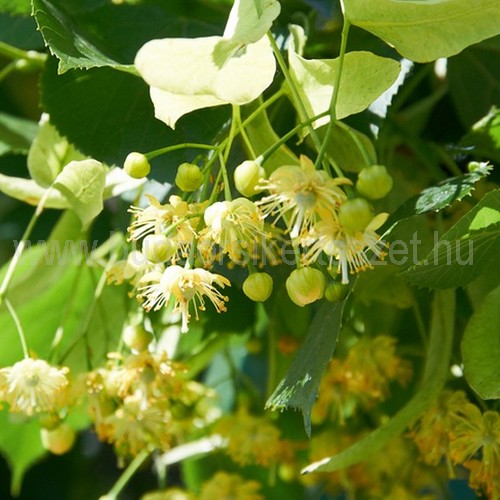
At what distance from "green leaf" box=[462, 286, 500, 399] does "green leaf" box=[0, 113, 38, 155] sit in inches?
19.4

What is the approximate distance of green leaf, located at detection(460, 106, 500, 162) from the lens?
2.79 feet

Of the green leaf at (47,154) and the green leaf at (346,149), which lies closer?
the green leaf at (346,149)

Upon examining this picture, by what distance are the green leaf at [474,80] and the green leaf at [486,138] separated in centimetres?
10

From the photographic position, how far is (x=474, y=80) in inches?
37.9

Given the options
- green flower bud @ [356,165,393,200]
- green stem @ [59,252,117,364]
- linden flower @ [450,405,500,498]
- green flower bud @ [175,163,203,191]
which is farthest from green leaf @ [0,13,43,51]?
linden flower @ [450,405,500,498]

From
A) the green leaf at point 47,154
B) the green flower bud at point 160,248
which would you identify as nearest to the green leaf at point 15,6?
the green leaf at point 47,154

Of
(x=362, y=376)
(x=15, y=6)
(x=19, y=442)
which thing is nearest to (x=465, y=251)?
(x=362, y=376)

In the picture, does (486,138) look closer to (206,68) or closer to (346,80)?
(346,80)

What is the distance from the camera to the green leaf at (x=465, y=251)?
0.69 metres

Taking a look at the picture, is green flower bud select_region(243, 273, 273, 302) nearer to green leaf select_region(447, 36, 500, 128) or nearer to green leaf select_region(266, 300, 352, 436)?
green leaf select_region(266, 300, 352, 436)

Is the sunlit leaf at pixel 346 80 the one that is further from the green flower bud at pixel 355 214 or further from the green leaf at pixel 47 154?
the green leaf at pixel 47 154

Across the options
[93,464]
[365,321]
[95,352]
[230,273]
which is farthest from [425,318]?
[93,464]

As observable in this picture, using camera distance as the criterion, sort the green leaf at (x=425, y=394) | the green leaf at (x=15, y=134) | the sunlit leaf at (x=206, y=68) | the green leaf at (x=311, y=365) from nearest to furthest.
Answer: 1. the sunlit leaf at (x=206, y=68)
2. the green leaf at (x=311, y=365)
3. the green leaf at (x=425, y=394)
4. the green leaf at (x=15, y=134)

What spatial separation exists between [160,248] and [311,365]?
151 millimetres
